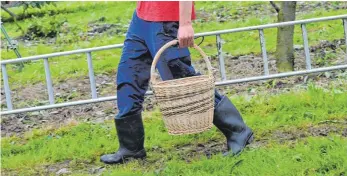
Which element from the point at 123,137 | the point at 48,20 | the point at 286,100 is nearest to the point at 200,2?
the point at 48,20

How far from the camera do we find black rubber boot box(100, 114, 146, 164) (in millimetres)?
4492

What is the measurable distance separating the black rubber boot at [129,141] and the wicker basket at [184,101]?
47 cm

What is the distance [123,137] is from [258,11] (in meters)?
7.63

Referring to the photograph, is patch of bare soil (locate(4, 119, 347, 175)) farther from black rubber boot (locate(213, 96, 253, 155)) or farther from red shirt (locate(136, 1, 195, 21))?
red shirt (locate(136, 1, 195, 21))

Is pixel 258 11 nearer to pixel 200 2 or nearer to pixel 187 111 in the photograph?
pixel 200 2

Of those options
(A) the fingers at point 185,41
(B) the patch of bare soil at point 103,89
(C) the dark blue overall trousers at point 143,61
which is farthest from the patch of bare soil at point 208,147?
(B) the patch of bare soil at point 103,89

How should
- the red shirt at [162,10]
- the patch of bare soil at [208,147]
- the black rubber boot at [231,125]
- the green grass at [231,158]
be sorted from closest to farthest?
the green grass at [231,158] → the red shirt at [162,10] → the black rubber boot at [231,125] → the patch of bare soil at [208,147]

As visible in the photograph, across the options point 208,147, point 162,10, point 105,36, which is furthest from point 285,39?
point 105,36

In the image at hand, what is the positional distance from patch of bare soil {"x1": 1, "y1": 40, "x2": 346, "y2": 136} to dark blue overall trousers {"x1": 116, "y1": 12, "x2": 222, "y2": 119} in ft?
4.58

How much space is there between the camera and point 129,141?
4520 mm

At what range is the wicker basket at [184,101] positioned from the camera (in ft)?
13.1

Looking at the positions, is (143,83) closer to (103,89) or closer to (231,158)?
(231,158)

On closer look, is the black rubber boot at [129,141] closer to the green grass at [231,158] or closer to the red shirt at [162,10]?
the green grass at [231,158]

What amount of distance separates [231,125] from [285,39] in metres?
2.40
